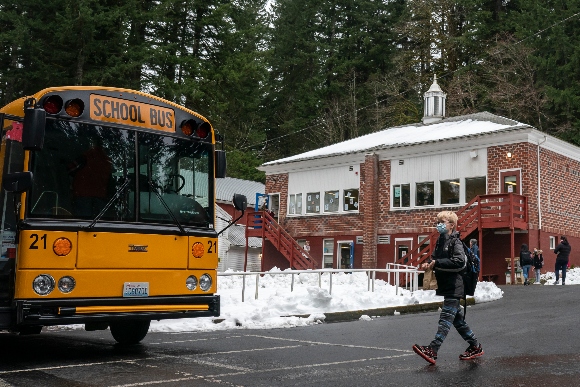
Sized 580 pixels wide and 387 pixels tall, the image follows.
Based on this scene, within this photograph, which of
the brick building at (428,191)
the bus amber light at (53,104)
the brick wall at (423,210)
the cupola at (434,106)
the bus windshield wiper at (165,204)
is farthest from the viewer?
the cupola at (434,106)

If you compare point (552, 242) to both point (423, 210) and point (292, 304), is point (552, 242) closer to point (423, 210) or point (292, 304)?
point (423, 210)

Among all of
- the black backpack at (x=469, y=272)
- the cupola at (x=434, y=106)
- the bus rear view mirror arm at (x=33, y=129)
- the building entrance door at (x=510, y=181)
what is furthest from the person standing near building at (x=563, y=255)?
the bus rear view mirror arm at (x=33, y=129)

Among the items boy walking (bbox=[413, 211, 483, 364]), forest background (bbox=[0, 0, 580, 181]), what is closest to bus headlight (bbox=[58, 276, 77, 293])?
boy walking (bbox=[413, 211, 483, 364])

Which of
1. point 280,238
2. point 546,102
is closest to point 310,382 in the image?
point 280,238

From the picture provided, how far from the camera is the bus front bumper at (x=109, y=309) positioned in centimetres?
826

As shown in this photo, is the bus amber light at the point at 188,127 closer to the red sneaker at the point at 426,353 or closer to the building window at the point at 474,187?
the red sneaker at the point at 426,353

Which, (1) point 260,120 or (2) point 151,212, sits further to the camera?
Answer: (1) point 260,120

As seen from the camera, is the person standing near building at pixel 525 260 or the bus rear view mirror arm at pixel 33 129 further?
the person standing near building at pixel 525 260

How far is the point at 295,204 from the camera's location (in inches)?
1567

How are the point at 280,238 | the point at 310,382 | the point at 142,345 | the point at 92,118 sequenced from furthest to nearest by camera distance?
the point at 280,238 < the point at 142,345 < the point at 92,118 < the point at 310,382

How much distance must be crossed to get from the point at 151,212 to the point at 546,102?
43.6m

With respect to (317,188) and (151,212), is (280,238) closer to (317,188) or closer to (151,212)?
(317,188)

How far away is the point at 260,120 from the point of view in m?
62.7

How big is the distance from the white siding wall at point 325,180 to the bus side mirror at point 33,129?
29.0 m
